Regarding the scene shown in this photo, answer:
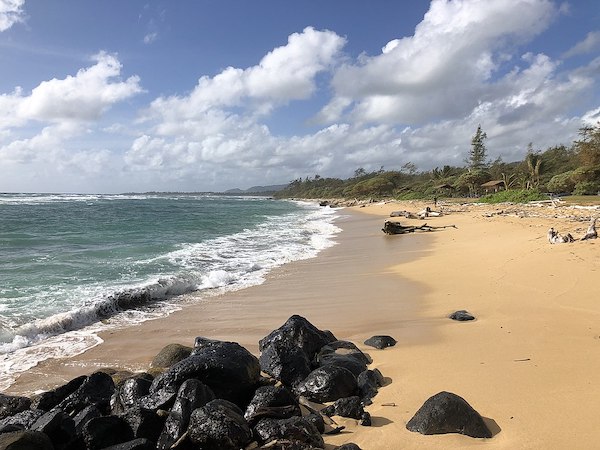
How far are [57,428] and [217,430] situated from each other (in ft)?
4.82

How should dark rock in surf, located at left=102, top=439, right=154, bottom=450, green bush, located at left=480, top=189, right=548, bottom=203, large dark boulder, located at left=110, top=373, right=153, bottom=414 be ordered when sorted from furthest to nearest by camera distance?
green bush, located at left=480, top=189, right=548, bottom=203, large dark boulder, located at left=110, top=373, right=153, bottom=414, dark rock in surf, located at left=102, top=439, right=154, bottom=450

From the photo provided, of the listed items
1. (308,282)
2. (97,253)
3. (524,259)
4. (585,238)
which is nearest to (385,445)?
(308,282)

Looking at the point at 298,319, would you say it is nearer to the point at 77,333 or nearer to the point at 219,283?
the point at 77,333

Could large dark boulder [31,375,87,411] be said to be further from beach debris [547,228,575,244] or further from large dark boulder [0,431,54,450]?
beach debris [547,228,575,244]

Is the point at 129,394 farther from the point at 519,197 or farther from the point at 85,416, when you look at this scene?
the point at 519,197

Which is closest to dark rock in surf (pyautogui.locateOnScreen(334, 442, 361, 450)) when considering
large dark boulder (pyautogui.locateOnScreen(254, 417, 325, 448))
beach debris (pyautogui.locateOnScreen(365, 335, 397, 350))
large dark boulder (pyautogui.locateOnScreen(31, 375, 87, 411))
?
large dark boulder (pyautogui.locateOnScreen(254, 417, 325, 448))

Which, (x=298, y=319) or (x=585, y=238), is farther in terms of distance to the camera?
(x=585, y=238)

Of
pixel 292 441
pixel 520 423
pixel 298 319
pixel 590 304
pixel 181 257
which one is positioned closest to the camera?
pixel 292 441

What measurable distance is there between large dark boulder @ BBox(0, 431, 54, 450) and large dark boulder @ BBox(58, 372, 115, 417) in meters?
0.75

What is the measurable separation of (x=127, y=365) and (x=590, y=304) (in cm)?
818

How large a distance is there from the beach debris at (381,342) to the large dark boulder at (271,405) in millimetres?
2305

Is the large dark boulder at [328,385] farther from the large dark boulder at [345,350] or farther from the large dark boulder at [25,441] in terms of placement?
the large dark boulder at [25,441]

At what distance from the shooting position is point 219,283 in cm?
1180

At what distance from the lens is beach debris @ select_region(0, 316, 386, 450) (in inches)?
138
